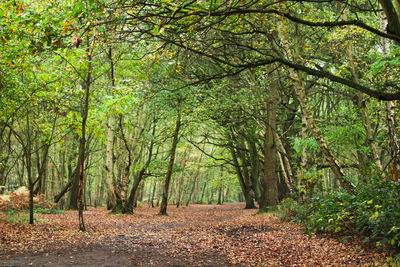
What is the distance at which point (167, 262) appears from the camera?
238 inches

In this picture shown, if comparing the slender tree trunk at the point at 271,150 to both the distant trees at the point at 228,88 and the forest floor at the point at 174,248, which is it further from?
the forest floor at the point at 174,248

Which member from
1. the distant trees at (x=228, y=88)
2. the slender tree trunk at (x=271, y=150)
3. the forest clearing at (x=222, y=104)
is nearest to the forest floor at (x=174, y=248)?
the forest clearing at (x=222, y=104)

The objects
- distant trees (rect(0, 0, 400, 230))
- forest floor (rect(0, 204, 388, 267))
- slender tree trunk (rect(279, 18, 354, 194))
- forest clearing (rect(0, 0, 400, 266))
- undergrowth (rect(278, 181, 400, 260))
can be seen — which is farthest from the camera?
slender tree trunk (rect(279, 18, 354, 194))

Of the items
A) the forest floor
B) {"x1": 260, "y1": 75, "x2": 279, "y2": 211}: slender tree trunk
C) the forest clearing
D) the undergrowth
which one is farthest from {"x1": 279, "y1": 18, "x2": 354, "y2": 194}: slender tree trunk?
{"x1": 260, "y1": 75, "x2": 279, "y2": 211}: slender tree trunk

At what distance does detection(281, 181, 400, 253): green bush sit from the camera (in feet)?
16.4

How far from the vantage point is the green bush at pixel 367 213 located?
5011mm

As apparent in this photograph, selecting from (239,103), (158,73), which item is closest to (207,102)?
(239,103)

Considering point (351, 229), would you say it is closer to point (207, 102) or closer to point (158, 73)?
point (207, 102)

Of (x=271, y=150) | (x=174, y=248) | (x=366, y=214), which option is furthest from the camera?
(x=271, y=150)

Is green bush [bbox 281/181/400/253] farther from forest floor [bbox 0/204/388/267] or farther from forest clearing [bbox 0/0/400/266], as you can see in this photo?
forest floor [bbox 0/204/388/267]

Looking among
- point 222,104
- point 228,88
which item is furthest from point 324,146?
point 228,88

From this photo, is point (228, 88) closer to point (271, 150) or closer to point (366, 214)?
point (271, 150)

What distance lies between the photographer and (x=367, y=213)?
585cm

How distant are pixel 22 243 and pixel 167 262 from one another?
3.72m
